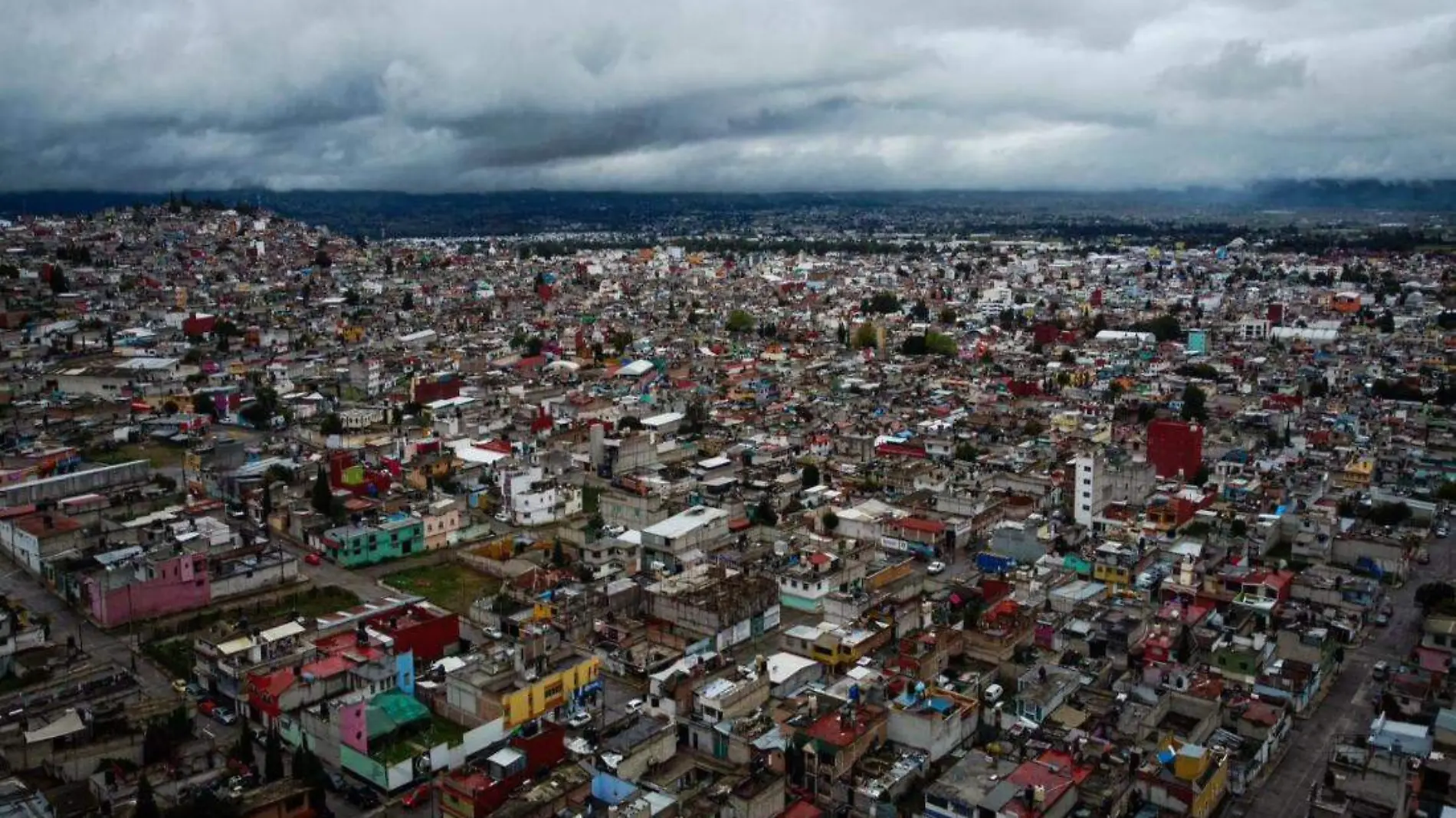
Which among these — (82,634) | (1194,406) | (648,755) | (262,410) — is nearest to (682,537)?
(648,755)

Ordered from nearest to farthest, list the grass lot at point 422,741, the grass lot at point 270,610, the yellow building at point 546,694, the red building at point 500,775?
1. the red building at point 500,775
2. the grass lot at point 422,741
3. the yellow building at point 546,694
4. the grass lot at point 270,610

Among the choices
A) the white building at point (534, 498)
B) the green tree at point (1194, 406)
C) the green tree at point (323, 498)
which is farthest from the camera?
the green tree at point (1194, 406)

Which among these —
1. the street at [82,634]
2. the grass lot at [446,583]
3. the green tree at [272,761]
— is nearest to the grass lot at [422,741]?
the green tree at [272,761]

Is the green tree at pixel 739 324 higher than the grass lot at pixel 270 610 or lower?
higher

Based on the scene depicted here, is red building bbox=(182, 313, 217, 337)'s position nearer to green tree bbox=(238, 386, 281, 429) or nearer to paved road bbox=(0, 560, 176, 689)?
green tree bbox=(238, 386, 281, 429)

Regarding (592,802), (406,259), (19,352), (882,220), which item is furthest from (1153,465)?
(882,220)

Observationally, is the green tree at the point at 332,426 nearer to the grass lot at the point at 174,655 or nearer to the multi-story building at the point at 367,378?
the multi-story building at the point at 367,378
